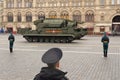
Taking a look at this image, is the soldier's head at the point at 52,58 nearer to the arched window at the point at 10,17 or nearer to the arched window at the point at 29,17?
the arched window at the point at 29,17

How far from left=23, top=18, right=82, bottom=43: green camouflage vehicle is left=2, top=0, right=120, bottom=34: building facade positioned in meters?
29.7

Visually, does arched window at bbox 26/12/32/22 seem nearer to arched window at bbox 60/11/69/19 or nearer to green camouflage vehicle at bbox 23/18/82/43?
arched window at bbox 60/11/69/19

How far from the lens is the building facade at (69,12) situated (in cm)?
7144

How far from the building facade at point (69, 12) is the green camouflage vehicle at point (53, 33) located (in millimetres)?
29742

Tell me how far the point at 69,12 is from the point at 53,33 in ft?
122

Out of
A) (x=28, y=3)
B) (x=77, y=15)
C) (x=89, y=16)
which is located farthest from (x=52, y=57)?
(x=28, y=3)

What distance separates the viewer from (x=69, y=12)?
74.2m

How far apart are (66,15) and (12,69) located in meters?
61.2

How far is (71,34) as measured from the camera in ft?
119

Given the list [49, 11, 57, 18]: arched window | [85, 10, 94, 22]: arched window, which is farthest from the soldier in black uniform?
[49, 11, 57, 18]: arched window

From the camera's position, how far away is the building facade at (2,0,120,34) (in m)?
71.4

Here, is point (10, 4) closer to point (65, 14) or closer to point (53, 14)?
point (53, 14)

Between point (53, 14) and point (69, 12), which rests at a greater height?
point (69, 12)

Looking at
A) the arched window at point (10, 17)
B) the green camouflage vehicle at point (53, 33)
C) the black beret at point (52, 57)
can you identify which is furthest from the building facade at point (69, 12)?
the black beret at point (52, 57)
